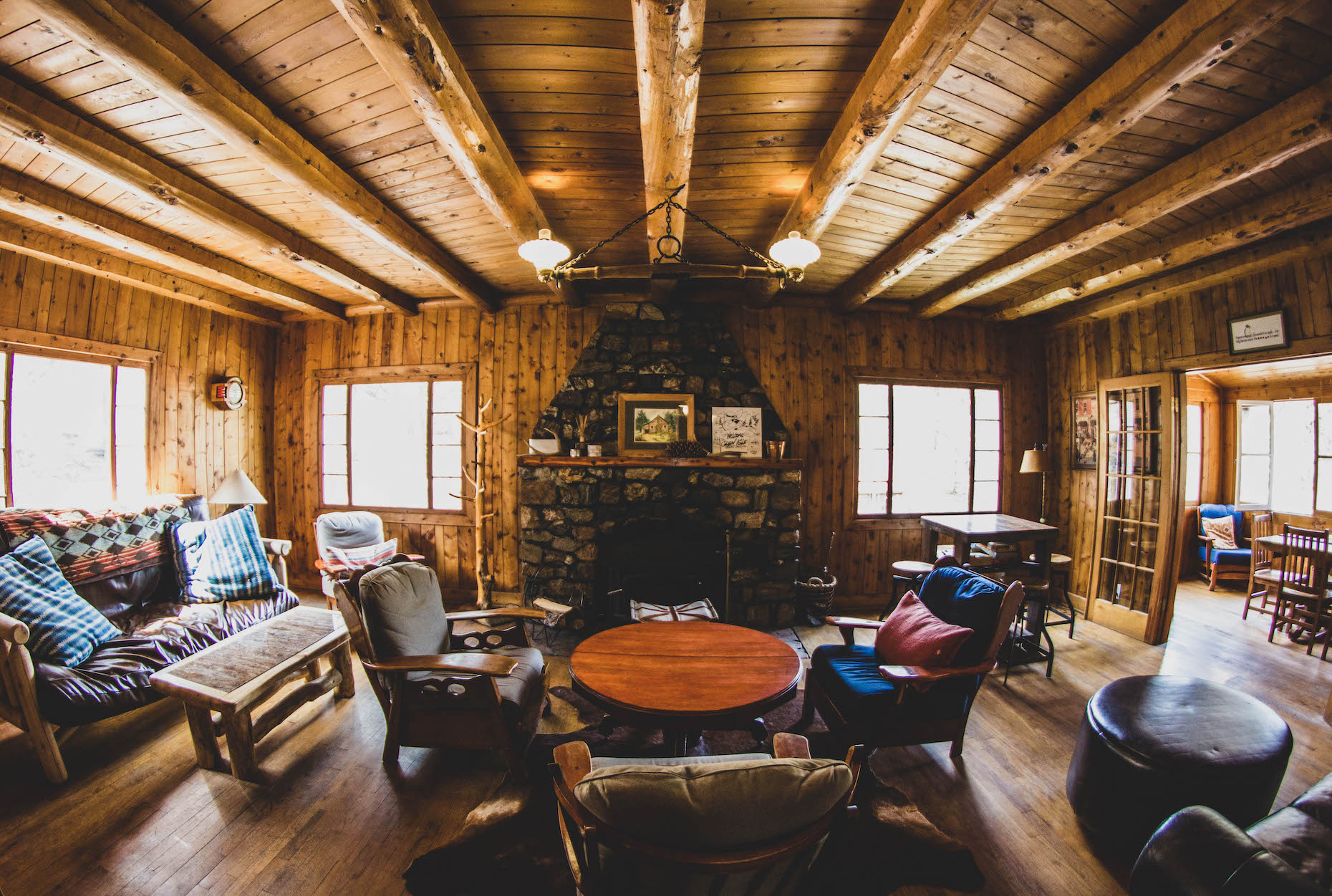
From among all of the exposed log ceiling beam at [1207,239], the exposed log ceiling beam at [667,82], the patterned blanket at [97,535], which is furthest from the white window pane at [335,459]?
the exposed log ceiling beam at [1207,239]

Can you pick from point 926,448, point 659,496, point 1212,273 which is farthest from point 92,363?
point 1212,273

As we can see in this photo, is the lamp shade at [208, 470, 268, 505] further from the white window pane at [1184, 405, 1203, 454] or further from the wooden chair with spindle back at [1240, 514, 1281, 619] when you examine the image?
the white window pane at [1184, 405, 1203, 454]

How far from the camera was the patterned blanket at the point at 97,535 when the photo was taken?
8.86 ft

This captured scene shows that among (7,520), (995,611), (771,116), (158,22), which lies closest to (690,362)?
(771,116)

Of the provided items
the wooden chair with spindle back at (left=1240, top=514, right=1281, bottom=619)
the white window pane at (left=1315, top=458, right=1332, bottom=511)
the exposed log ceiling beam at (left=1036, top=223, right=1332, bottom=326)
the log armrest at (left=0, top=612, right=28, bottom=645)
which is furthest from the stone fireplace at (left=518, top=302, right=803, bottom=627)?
the white window pane at (left=1315, top=458, right=1332, bottom=511)

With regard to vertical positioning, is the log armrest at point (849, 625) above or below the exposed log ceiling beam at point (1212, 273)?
below

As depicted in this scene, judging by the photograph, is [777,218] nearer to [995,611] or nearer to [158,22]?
[995,611]

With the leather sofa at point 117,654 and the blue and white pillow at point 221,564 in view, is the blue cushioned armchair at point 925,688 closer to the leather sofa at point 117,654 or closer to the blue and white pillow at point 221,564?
the leather sofa at point 117,654

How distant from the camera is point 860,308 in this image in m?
4.46

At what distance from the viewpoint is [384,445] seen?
15.6 ft

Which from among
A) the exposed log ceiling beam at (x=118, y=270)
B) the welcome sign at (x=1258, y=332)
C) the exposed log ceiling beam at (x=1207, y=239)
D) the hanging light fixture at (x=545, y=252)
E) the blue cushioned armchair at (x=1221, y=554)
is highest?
the exposed log ceiling beam at (x=1207, y=239)

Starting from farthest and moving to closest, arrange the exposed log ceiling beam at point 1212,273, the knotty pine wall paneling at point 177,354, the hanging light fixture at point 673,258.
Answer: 1. the knotty pine wall paneling at point 177,354
2. the exposed log ceiling beam at point 1212,273
3. the hanging light fixture at point 673,258

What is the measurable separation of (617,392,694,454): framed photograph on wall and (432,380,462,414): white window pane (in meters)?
1.63

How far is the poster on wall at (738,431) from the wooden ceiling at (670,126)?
4.46 ft
